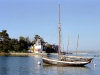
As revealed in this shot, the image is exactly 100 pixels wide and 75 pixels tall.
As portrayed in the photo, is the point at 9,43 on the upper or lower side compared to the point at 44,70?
upper

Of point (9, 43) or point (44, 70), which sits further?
point (9, 43)

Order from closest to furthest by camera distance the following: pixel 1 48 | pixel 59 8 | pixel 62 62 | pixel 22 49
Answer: pixel 62 62 → pixel 59 8 → pixel 1 48 → pixel 22 49

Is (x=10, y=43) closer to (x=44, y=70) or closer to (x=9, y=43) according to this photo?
(x=9, y=43)

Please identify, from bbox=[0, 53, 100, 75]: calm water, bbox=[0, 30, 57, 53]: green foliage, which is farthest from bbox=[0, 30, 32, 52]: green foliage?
bbox=[0, 53, 100, 75]: calm water

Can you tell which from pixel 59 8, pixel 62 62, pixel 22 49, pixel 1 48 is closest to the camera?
pixel 62 62

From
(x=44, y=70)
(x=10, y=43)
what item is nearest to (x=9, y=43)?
(x=10, y=43)

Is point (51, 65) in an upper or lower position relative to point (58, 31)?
lower

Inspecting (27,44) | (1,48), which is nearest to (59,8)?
A: (1,48)

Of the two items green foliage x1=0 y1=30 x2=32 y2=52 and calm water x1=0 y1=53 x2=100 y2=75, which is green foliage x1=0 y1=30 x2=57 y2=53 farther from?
calm water x1=0 y1=53 x2=100 y2=75

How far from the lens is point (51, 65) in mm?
75188

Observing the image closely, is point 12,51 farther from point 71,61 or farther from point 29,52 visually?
point 71,61

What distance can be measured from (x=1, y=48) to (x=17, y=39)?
14356mm

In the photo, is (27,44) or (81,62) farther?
(27,44)

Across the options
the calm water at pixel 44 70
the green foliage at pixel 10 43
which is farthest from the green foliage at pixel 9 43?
the calm water at pixel 44 70
